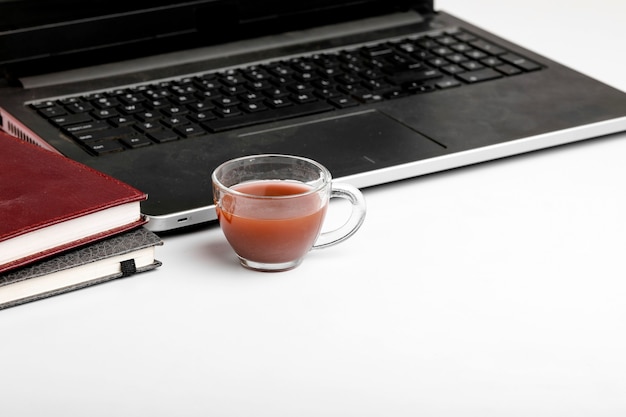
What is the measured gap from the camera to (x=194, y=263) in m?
1.06

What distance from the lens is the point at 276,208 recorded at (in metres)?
0.98

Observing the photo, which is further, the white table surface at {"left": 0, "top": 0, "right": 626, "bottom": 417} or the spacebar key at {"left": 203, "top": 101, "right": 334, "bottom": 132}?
the spacebar key at {"left": 203, "top": 101, "right": 334, "bottom": 132}

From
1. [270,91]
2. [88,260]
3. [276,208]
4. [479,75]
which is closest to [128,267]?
[88,260]

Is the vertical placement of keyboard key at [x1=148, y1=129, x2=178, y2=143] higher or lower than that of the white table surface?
higher

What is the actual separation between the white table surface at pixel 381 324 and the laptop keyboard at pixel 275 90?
7.2 inches

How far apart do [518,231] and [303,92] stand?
14.5 inches

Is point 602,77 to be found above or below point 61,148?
below

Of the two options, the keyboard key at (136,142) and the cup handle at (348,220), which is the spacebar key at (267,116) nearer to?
the keyboard key at (136,142)

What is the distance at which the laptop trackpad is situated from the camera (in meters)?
1.19

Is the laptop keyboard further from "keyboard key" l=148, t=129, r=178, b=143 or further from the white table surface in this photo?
the white table surface

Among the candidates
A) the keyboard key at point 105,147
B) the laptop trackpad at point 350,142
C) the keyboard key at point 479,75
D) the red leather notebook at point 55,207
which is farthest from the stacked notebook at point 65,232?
the keyboard key at point 479,75

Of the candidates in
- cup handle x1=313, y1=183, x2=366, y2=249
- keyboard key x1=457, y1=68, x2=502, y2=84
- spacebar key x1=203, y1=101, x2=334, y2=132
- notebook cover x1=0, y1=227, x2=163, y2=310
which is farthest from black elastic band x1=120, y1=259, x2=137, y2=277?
keyboard key x1=457, y1=68, x2=502, y2=84

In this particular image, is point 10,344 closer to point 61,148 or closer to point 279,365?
point 279,365

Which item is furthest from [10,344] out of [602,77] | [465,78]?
[602,77]
